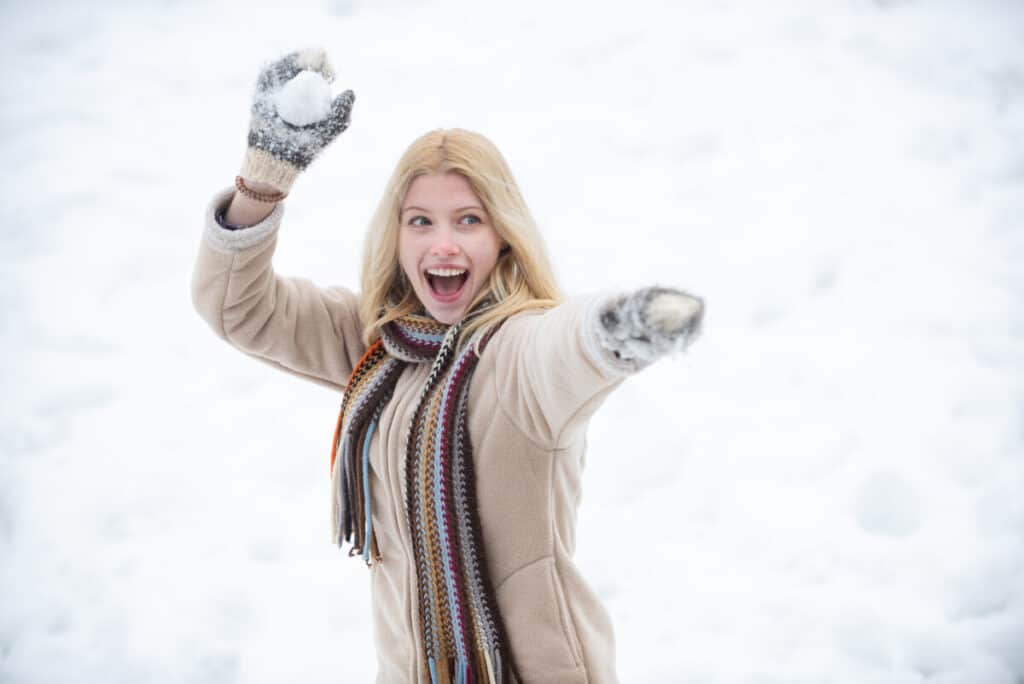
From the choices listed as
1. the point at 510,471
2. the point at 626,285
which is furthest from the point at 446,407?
the point at 626,285

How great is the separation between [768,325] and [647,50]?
1679 millimetres

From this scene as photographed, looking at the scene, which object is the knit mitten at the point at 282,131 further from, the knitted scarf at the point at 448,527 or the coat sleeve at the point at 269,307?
the knitted scarf at the point at 448,527

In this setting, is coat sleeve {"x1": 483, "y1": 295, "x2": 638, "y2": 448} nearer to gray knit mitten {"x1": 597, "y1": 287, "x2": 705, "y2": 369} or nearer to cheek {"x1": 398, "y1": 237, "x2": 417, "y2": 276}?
gray knit mitten {"x1": 597, "y1": 287, "x2": 705, "y2": 369}

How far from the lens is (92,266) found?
303cm

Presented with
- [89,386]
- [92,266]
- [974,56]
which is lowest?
[89,386]

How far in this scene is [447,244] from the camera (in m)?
1.13

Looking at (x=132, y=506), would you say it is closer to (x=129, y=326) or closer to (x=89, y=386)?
(x=89, y=386)

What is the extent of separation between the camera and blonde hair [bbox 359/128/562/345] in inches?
45.8

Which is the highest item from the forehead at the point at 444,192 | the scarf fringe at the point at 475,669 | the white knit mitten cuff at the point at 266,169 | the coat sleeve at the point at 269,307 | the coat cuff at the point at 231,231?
the white knit mitten cuff at the point at 266,169

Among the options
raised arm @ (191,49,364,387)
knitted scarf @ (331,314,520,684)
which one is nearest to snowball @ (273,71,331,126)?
raised arm @ (191,49,364,387)

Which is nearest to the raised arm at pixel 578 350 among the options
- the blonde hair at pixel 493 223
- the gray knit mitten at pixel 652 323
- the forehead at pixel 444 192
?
the gray knit mitten at pixel 652 323

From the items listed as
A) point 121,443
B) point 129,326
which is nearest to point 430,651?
point 121,443

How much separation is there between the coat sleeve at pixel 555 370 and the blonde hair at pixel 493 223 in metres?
0.11

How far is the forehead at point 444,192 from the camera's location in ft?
3.80
